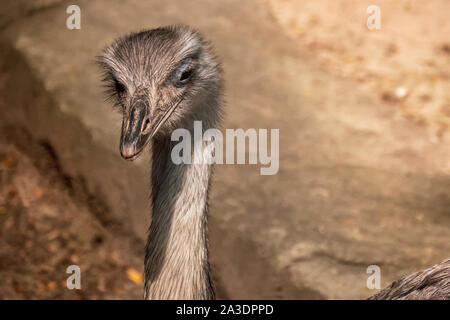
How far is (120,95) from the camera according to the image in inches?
85.0

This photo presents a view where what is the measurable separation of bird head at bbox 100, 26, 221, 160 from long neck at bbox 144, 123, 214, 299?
0.17 meters

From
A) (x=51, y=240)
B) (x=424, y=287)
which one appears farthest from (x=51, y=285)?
(x=424, y=287)

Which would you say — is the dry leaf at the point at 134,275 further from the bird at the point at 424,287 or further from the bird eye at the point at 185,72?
the bird eye at the point at 185,72

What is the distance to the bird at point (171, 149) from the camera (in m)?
2.09

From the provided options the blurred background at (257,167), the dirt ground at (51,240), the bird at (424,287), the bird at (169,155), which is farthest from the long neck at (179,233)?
the dirt ground at (51,240)

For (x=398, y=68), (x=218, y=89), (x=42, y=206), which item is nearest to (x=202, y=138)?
(x=218, y=89)

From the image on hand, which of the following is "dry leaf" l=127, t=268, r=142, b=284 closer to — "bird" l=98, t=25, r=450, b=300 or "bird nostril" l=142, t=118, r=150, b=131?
"bird" l=98, t=25, r=450, b=300

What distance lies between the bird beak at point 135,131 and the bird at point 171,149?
0.01 metres

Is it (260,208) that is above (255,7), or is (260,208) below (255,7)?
below

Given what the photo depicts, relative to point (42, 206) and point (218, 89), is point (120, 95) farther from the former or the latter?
point (42, 206)

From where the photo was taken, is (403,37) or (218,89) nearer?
(218,89)

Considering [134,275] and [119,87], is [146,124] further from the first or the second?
[134,275]

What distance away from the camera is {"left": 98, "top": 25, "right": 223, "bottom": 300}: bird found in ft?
6.86
